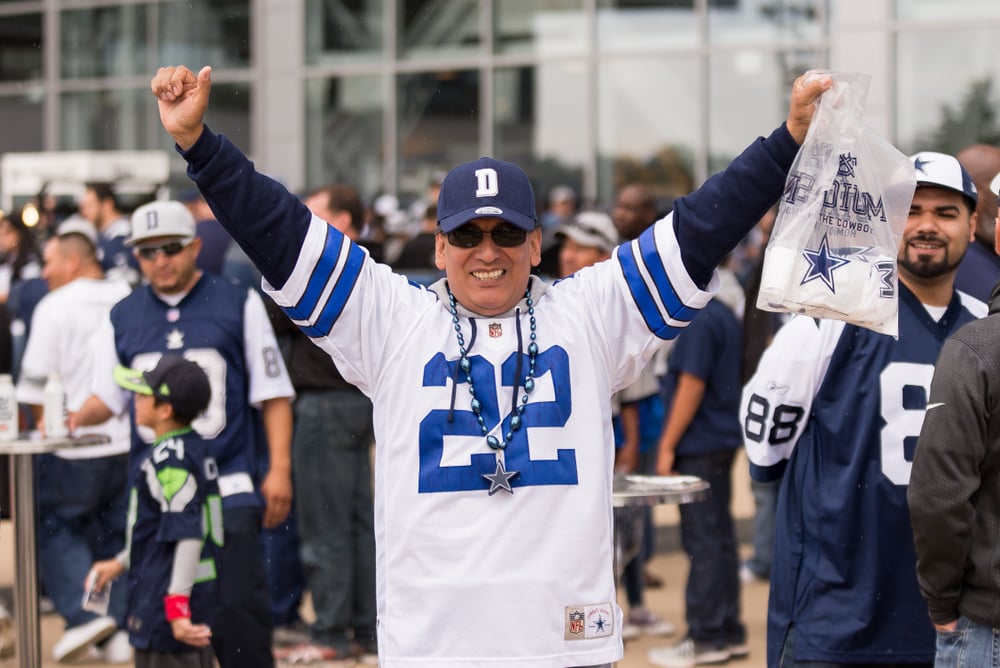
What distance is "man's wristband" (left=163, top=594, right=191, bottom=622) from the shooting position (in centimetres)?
543

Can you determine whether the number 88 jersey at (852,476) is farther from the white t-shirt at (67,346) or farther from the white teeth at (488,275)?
the white t-shirt at (67,346)

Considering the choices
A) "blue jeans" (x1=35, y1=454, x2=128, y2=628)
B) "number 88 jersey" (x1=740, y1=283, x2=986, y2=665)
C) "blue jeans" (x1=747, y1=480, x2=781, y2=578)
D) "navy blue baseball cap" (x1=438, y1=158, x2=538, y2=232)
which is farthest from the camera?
"blue jeans" (x1=747, y1=480, x2=781, y2=578)

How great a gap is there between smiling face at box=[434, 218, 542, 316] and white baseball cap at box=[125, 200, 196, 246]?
2.90 meters

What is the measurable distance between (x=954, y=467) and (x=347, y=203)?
15.1 ft

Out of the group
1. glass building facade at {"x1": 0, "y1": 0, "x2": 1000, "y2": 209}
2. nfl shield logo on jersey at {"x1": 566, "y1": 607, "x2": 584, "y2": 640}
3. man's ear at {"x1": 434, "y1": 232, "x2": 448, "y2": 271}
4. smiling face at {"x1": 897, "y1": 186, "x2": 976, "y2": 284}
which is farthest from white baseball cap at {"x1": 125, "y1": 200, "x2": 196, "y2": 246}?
glass building facade at {"x1": 0, "y1": 0, "x2": 1000, "y2": 209}

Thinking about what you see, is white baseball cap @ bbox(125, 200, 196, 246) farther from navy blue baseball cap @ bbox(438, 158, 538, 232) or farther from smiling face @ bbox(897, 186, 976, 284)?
smiling face @ bbox(897, 186, 976, 284)

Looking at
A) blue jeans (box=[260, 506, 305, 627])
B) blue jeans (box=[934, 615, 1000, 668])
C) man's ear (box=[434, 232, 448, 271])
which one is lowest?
blue jeans (box=[260, 506, 305, 627])

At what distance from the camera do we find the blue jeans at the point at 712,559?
24.8 ft

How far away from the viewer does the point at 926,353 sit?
437 cm

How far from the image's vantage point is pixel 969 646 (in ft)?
12.1

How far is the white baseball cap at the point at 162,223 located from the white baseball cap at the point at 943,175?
310 centimetres

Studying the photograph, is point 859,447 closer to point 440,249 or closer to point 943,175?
point 943,175

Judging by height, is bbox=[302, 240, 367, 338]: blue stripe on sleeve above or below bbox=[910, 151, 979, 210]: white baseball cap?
below

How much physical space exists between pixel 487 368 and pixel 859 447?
1378 mm
